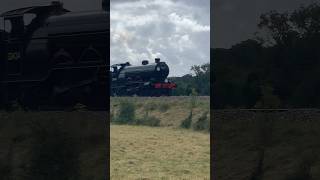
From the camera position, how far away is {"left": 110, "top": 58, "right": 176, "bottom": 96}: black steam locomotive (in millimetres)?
34594

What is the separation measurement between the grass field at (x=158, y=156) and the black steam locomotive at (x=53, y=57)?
3.25 m

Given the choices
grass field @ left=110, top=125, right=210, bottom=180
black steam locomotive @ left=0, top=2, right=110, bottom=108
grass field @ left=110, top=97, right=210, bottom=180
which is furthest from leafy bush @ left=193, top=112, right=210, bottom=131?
black steam locomotive @ left=0, top=2, right=110, bottom=108

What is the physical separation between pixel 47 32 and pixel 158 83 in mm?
25769

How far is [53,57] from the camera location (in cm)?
899

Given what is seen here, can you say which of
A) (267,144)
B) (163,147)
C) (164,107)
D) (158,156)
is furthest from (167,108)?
(267,144)

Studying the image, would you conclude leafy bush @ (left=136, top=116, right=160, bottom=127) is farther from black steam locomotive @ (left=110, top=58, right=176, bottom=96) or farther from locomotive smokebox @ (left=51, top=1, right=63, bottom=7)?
locomotive smokebox @ (left=51, top=1, right=63, bottom=7)

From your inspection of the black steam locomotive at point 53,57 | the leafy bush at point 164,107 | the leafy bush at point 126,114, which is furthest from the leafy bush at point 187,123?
the black steam locomotive at point 53,57

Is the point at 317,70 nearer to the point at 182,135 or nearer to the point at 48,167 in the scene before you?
the point at 48,167

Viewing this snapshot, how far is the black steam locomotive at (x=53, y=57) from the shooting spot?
8664 mm

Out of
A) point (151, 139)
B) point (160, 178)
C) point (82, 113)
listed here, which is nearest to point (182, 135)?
point (151, 139)

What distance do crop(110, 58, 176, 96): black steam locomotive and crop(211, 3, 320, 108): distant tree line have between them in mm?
25657

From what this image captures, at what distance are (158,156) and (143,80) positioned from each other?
66.5ft

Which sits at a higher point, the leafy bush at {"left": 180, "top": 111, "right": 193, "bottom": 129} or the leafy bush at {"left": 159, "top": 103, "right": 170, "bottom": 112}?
the leafy bush at {"left": 159, "top": 103, "right": 170, "bottom": 112}

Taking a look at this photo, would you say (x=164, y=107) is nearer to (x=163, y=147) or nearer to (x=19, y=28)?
(x=163, y=147)
